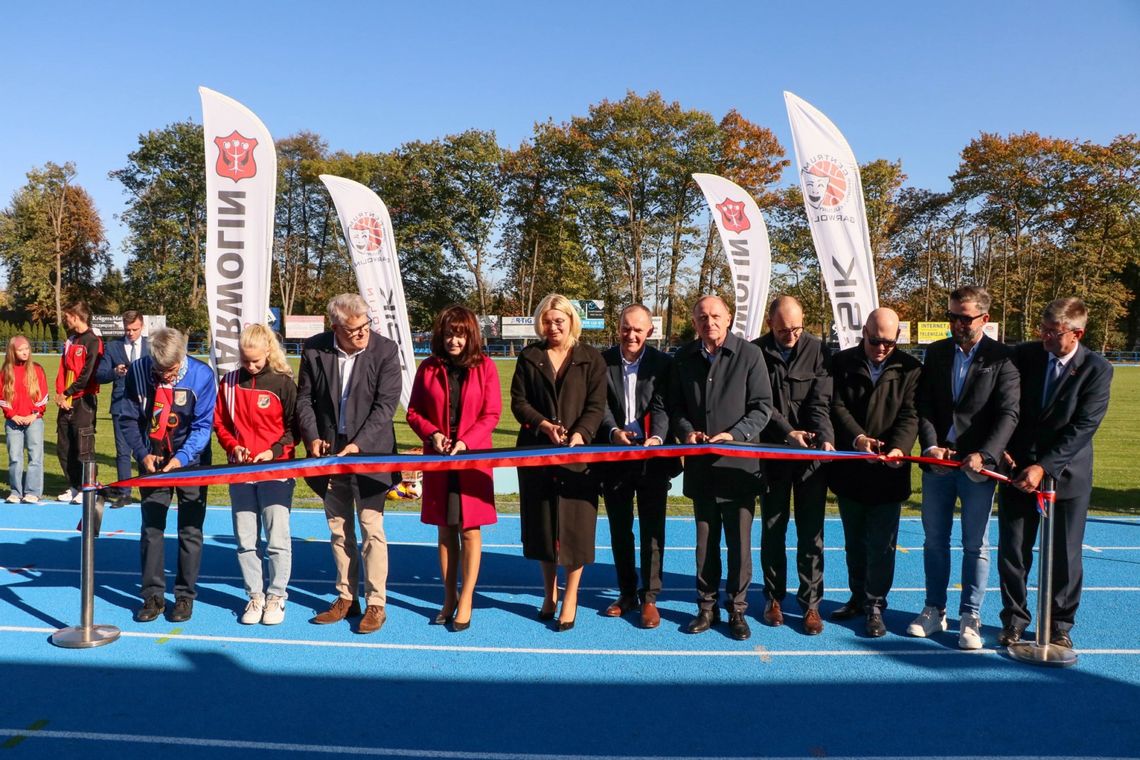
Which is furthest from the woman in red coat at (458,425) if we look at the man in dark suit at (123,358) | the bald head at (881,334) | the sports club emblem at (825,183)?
the sports club emblem at (825,183)

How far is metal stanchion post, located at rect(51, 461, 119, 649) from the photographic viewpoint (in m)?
4.80

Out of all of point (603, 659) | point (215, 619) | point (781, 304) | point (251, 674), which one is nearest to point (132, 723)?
point (251, 674)

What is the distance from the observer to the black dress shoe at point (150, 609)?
17.3ft

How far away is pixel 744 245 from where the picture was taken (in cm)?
1350

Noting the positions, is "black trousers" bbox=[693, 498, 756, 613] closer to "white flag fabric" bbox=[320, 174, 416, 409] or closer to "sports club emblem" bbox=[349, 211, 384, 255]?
"white flag fabric" bbox=[320, 174, 416, 409]

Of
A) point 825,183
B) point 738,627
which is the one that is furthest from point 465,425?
point 825,183

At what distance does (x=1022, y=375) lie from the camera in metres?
4.87

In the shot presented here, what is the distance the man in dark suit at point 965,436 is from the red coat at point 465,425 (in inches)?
104

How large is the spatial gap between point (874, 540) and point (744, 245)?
900 cm

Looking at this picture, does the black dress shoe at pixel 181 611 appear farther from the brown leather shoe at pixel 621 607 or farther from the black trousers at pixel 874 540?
the black trousers at pixel 874 540

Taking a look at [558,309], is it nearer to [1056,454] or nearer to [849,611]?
[849,611]

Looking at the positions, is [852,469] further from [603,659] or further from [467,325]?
[467,325]

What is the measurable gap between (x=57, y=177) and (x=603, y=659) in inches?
2802

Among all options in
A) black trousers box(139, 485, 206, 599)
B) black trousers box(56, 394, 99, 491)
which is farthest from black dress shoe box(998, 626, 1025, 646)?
black trousers box(56, 394, 99, 491)
